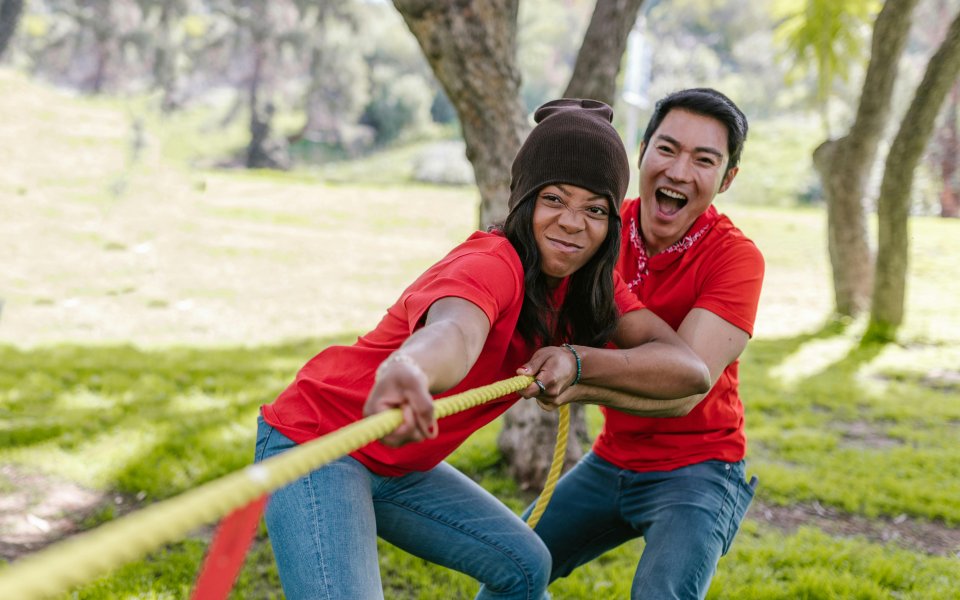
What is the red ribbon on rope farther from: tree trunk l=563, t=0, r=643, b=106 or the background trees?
tree trunk l=563, t=0, r=643, b=106

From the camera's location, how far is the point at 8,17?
12.2m

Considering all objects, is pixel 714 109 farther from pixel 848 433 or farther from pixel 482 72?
pixel 848 433

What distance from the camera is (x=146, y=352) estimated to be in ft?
24.9

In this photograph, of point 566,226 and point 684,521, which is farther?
point 684,521

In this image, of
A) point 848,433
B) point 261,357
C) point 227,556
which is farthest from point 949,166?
point 227,556

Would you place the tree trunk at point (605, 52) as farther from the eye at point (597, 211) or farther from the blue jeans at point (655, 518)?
the eye at point (597, 211)

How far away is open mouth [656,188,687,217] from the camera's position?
9.00 ft

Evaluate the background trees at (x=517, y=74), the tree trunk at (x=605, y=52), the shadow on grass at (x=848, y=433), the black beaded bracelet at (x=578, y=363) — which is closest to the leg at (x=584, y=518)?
the black beaded bracelet at (x=578, y=363)

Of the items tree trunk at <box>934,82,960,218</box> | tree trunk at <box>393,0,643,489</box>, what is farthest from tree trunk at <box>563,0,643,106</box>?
tree trunk at <box>934,82,960,218</box>

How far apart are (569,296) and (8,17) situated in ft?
41.8

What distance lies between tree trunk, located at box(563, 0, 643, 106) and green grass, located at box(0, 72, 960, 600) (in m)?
2.12

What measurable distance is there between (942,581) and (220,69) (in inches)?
818

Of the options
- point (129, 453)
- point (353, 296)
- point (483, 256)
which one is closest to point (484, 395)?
point (483, 256)

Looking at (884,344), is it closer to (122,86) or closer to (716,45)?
(122,86)
